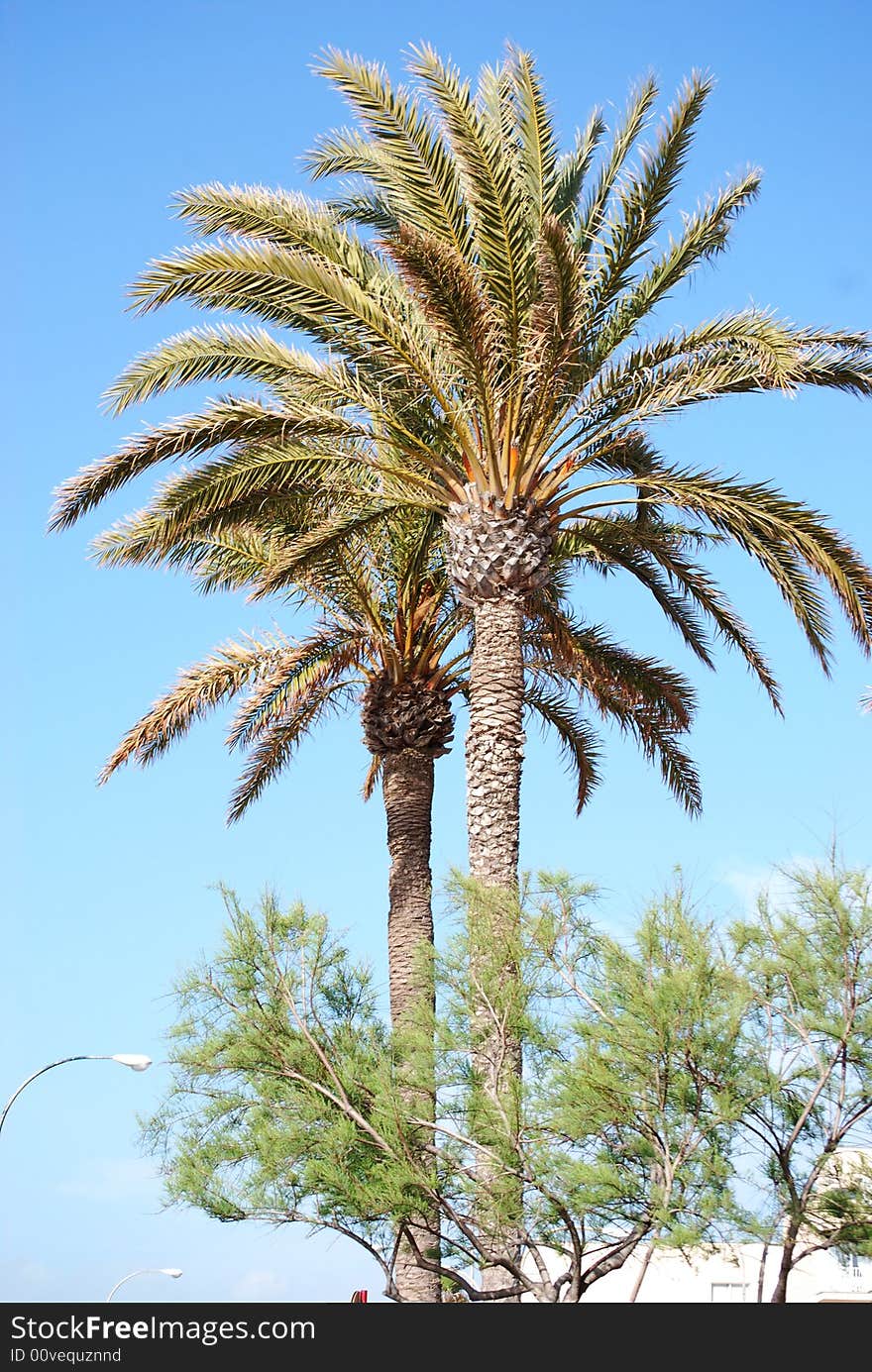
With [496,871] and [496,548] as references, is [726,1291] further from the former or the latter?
[496,548]

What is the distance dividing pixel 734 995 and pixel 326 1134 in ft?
11.6

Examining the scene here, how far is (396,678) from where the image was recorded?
17703 millimetres

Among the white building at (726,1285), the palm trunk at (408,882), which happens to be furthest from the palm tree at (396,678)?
the white building at (726,1285)

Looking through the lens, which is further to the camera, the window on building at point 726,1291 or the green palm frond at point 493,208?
the window on building at point 726,1291

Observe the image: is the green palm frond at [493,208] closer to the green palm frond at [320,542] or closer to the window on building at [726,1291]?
the green palm frond at [320,542]

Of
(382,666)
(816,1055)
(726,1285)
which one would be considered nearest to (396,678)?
(382,666)

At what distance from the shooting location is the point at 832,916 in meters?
12.1

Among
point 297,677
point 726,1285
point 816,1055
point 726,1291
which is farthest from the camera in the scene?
point 726,1291

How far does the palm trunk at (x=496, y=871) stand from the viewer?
11969 mm

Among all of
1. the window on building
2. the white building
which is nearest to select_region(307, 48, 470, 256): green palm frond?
the white building

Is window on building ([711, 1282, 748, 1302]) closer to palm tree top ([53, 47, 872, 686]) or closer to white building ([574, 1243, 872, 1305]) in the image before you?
white building ([574, 1243, 872, 1305])

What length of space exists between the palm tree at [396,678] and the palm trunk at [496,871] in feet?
8.29

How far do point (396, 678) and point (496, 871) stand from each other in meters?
4.20

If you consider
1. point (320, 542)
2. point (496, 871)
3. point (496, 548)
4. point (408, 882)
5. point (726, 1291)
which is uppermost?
point (320, 542)
